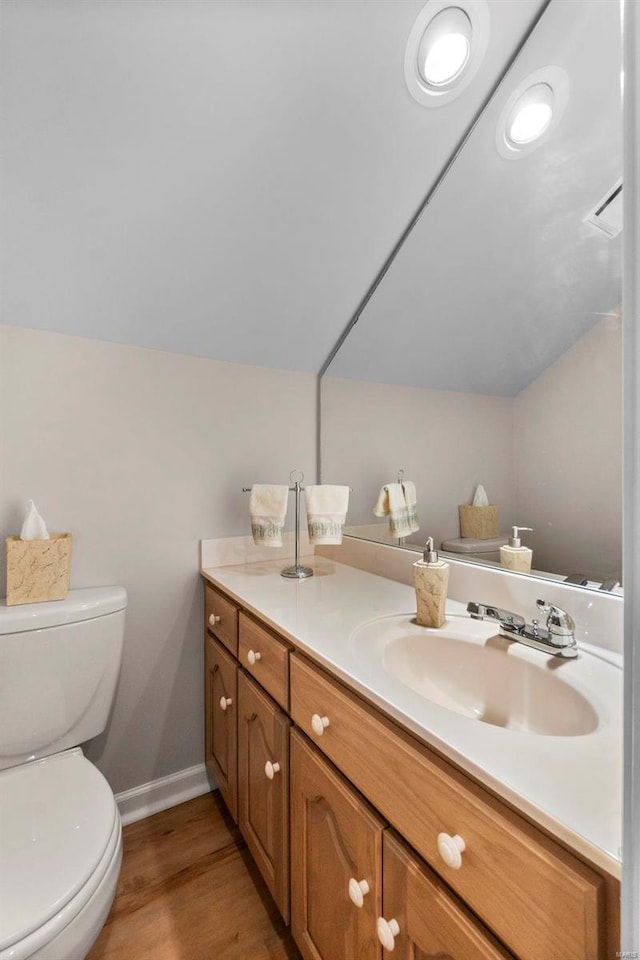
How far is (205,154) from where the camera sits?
102 centimetres

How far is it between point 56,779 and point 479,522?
1.24m

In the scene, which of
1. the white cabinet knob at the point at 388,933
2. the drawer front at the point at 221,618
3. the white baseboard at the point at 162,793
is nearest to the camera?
the white cabinet knob at the point at 388,933

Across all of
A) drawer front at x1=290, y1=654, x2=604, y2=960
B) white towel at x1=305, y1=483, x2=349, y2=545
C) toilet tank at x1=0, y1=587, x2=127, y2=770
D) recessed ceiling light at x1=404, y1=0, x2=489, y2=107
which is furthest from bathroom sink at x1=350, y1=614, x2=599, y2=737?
recessed ceiling light at x1=404, y1=0, x2=489, y2=107

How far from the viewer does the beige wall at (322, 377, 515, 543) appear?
103cm

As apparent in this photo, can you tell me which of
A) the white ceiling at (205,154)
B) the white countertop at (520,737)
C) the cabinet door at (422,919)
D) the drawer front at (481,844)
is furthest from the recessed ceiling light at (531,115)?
the cabinet door at (422,919)

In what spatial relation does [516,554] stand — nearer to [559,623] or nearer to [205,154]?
[559,623]

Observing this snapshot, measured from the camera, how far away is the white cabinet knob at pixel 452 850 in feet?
1.71

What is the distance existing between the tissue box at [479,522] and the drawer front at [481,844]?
0.56m

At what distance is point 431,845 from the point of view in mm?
574

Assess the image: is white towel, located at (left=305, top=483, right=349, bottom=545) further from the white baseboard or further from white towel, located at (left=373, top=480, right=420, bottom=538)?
the white baseboard

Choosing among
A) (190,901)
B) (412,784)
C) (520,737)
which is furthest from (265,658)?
(190,901)

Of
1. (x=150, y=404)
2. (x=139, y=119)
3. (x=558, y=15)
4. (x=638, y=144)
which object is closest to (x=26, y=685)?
(x=150, y=404)

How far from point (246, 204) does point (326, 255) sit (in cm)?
29

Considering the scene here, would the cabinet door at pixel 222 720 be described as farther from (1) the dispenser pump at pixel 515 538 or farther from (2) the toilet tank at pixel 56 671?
(1) the dispenser pump at pixel 515 538
